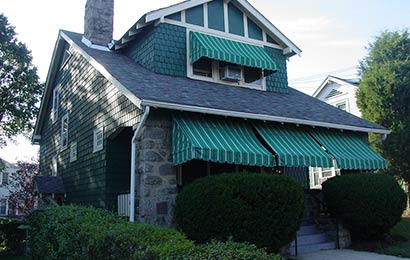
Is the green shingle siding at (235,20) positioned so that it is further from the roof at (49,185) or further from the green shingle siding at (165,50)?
the roof at (49,185)

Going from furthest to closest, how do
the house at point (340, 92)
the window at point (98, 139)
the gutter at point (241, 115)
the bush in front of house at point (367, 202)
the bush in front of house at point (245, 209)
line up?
the house at point (340, 92)
the window at point (98, 139)
the bush in front of house at point (367, 202)
the gutter at point (241, 115)
the bush in front of house at point (245, 209)

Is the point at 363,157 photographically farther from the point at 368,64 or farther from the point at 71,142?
the point at 368,64

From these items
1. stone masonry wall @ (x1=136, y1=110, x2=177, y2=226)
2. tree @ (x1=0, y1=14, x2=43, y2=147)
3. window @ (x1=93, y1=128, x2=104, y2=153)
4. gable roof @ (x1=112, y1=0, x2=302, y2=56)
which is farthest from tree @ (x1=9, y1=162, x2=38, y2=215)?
stone masonry wall @ (x1=136, y1=110, x2=177, y2=226)

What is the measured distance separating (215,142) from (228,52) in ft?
14.9

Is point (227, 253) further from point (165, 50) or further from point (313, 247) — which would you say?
point (165, 50)

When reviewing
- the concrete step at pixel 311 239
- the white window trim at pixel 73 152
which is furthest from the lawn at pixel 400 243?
the white window trim at pixel 73 152

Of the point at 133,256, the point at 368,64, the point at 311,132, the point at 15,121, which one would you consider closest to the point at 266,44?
the point at 311,132

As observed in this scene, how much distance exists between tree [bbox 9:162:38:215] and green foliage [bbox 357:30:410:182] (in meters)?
19.5

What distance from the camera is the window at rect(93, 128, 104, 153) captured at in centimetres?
1130

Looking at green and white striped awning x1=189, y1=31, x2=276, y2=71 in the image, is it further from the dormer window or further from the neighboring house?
the neighboring house

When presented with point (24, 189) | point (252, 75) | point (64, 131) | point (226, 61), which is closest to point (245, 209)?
point (226, 61)

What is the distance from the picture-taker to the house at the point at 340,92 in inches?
891

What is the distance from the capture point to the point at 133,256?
450 centimetres

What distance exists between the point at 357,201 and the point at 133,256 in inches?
267
